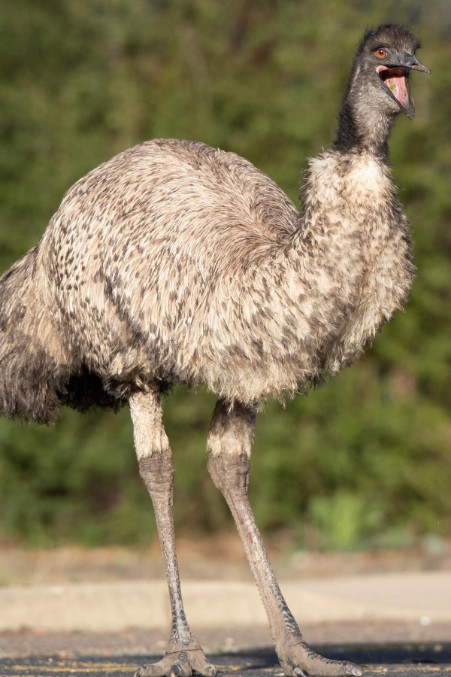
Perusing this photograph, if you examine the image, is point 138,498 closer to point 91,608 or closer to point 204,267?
point 91,608

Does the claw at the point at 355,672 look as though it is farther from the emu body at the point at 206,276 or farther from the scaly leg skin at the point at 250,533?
the emu body at the point at 206,276

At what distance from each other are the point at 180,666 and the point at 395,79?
7.62ft

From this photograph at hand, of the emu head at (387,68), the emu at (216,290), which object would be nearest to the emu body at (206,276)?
the emu at (216,290)

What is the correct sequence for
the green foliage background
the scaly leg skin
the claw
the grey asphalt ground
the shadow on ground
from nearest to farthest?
the claw, the scaly leg skin, the shadow on ground, the grey asphalt ground, the green foliage background

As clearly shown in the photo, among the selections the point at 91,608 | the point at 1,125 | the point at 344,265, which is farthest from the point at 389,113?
the point at 1,125

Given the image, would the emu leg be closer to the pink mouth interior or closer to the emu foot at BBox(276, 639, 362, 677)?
the emu foot at BBox(276, 639, 362, 677)

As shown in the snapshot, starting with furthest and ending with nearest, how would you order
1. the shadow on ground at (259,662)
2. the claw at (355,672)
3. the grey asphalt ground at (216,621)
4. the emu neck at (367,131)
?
the grey asphalt ground at (216,621), the shadow on ground at (259,662), the claw at (355,672), the emu neck at (367,131)

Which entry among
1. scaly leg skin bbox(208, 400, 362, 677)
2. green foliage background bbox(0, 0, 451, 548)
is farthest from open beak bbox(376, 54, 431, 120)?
green foliage background bbox(0, 0, 451, 548)

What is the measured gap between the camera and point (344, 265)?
4488 millimetres

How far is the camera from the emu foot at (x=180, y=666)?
16.2 feet

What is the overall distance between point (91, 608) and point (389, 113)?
12.2 ft

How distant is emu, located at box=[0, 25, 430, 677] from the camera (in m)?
4.54

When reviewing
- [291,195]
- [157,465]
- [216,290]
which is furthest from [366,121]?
[291,195]

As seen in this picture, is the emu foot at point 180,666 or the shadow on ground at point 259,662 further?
the shadow on ground at point 259,662
